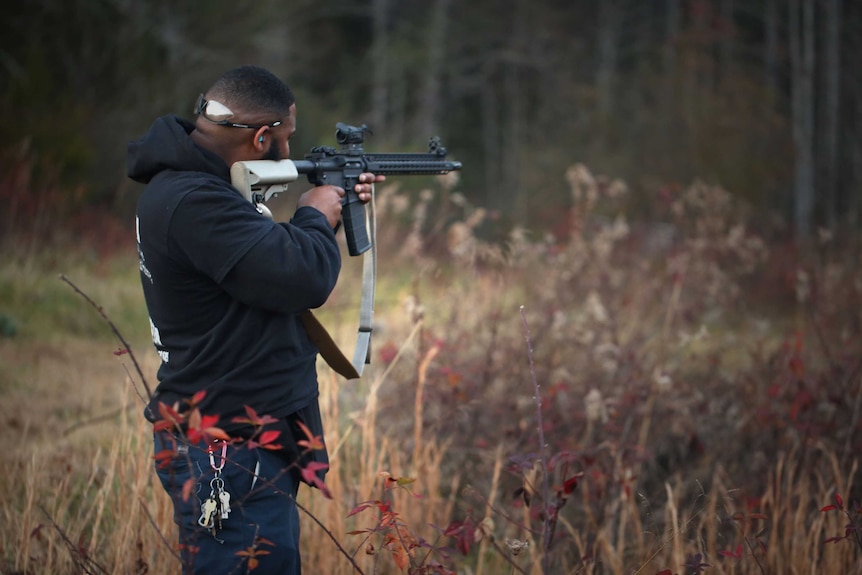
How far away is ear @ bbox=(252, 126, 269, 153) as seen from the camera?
2.38 meters

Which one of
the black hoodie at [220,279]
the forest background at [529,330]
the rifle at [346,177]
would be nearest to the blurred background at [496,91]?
the forest background at [529,330]

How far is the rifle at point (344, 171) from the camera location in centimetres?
241

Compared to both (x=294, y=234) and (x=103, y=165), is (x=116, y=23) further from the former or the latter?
(x=294, y=234)

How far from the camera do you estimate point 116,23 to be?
37.9 ft

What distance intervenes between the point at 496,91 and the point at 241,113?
2584cm

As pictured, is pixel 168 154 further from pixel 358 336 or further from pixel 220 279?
pixel 358 336

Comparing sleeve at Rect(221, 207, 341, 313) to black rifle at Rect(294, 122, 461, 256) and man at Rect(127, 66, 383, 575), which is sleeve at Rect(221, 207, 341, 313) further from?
black rifle at Rect(294, 122, 461, 256)

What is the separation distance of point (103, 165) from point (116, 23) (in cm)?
223

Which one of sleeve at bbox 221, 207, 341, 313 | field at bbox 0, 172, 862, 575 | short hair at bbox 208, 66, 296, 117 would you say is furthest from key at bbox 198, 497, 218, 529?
short hair at bbox 208, 66, 296, 117

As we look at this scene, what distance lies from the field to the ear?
0.84 meters

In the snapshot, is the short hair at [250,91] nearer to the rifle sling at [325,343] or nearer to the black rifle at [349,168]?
the black rifle at [349,168]

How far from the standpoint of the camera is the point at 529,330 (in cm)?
395

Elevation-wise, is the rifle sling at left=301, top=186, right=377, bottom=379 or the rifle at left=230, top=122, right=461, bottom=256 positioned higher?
the rifle at left=230, top=122, right=461, bottom=256

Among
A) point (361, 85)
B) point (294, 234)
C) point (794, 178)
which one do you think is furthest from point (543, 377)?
point (361, 85)
